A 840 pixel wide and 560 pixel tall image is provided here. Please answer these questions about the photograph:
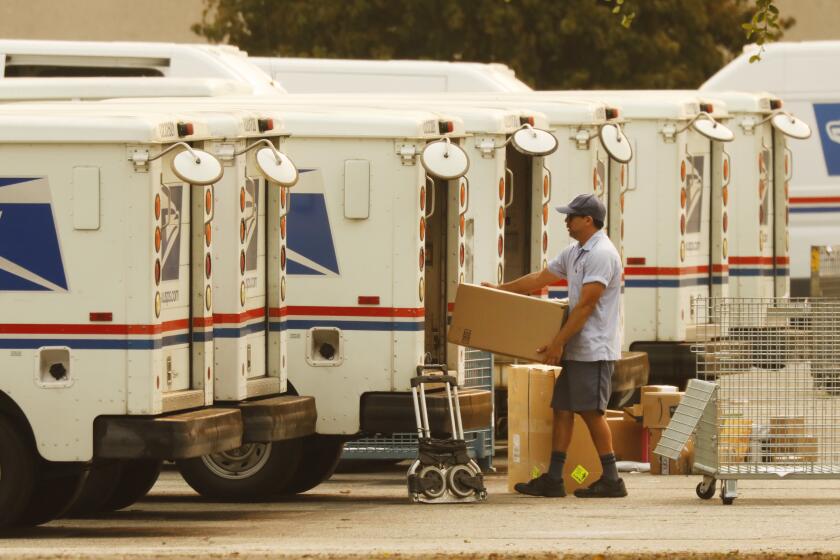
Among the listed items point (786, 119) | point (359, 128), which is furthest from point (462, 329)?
point (786, 119)

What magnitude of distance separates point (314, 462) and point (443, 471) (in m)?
1.24

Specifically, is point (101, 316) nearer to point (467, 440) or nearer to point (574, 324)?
point (574, 324)

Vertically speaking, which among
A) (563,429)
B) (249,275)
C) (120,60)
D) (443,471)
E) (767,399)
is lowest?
(443,471)

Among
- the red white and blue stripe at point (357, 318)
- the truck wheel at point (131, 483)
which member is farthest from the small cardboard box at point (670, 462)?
the truck wheel at point (131, 483)

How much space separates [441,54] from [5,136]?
2469 centimetres

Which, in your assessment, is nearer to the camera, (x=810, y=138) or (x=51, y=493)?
(x=51, y=493)

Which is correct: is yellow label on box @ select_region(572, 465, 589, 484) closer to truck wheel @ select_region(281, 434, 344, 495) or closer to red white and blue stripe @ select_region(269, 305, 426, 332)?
red white and blue stripe @ select_region(269, 305, 426, 332)

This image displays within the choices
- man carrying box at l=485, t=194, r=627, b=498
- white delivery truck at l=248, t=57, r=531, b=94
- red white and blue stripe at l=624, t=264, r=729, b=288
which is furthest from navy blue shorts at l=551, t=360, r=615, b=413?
white delivery truck at l=248, t=57, r=531, b=94

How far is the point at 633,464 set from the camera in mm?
15500

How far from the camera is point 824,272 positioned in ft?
74.8

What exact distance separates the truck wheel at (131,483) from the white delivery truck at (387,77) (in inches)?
349

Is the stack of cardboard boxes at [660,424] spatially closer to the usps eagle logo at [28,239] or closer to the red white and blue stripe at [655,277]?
the red white and blue stripe at [655,277]

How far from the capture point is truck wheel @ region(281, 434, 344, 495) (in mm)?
14516

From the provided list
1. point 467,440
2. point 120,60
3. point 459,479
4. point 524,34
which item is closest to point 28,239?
point 459,479
